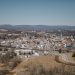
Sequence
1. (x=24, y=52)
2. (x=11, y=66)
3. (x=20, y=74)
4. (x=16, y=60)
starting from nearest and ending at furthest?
(x=20, y=74) < (x=11, y=66) < (x=16, y=60) < (x=24, y=52)

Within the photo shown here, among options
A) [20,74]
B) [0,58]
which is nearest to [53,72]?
[20,74]

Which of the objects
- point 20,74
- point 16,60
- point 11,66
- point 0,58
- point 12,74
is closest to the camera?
point 20,74

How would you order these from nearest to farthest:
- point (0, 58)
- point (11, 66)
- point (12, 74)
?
point (12, 74) → point (11, 66) → point (0, 58)

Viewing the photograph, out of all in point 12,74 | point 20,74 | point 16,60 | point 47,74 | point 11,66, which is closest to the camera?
point 47,74

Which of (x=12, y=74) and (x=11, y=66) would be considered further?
(x=11, y=66)

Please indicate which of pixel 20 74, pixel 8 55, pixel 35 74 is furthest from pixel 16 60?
pixel 35 74

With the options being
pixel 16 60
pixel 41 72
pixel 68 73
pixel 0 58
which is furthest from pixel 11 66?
pixel 68 73

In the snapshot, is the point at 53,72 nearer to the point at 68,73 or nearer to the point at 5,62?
the point at 68,73

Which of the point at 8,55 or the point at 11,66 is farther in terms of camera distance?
the point at 8,55

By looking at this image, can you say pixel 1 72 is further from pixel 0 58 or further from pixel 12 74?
pixel 0 58
